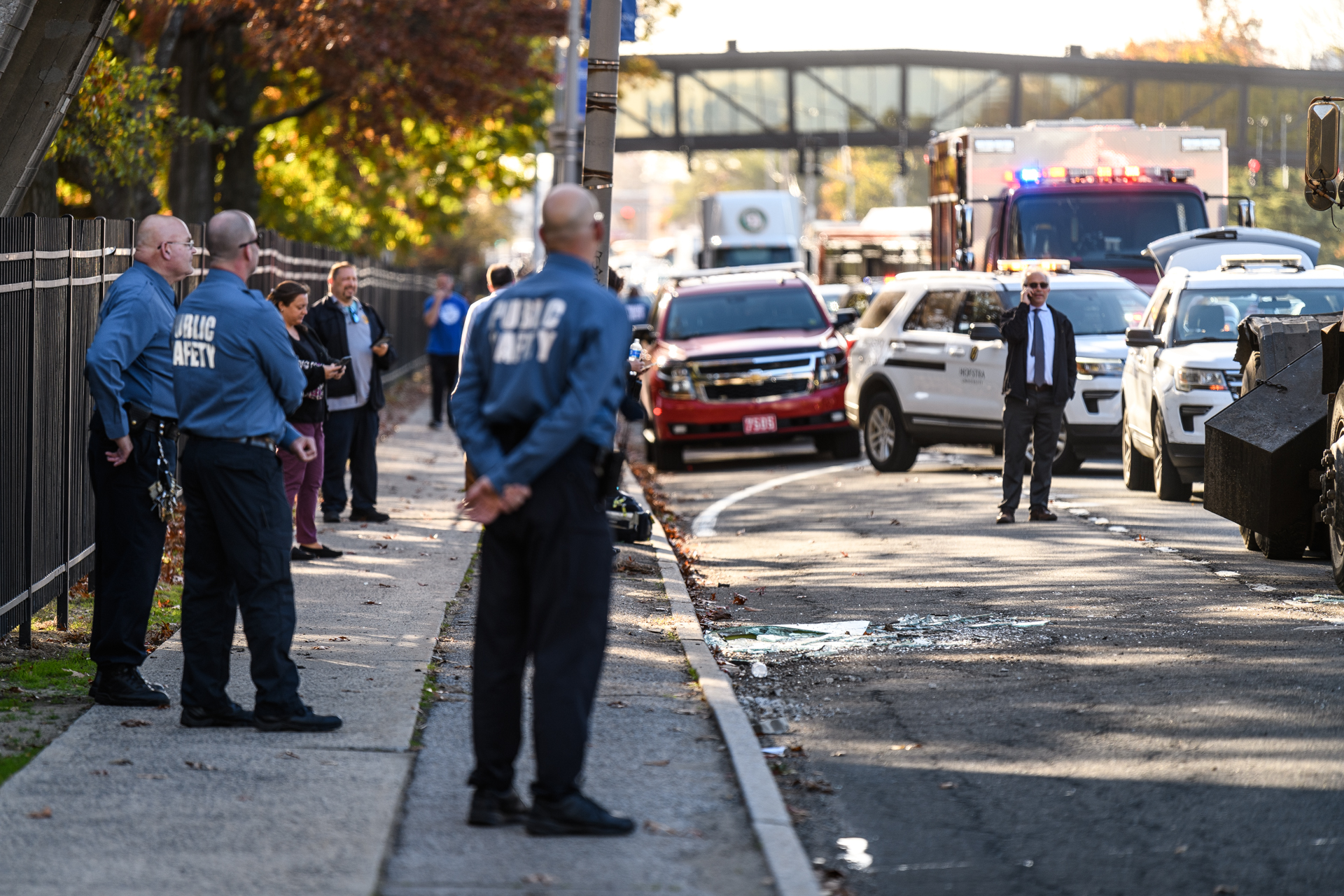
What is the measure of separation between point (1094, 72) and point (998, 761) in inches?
2357

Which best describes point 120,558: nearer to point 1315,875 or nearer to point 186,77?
point 1315,875

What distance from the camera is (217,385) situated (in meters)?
6.87

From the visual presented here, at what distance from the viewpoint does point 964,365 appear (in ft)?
59.3

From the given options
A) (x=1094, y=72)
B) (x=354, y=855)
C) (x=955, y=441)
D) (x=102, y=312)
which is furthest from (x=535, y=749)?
(x=1094, y=72)

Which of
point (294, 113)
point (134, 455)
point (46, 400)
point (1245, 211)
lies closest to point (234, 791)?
point (134, 455)

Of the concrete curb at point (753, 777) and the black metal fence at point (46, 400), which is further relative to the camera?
the black metal fence at point (46, 400)

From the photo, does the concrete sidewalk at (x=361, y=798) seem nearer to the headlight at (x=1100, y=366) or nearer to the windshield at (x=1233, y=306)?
the windshield at (x=1233, y=306)

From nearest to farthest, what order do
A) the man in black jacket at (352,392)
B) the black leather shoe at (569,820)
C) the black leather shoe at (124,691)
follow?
the black leather shoe at (569,820), the black leather shoe at (124,691), the man in black jacket at (352,392)

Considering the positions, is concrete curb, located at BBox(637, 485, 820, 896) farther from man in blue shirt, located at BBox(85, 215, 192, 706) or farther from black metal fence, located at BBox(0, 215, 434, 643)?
black metal fence, located at BBox(0, 215, 434, 643)

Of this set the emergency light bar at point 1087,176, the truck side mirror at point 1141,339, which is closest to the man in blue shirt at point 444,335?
the emergency light bar at point 1087,176

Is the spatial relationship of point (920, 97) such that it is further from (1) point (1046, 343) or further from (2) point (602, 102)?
(2) point (602, 102)

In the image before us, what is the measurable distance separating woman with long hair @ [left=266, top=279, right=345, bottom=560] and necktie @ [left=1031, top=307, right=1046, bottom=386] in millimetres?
5118

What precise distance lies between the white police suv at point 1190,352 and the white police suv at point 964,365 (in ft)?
2.22

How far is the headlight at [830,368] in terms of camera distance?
801 inches
